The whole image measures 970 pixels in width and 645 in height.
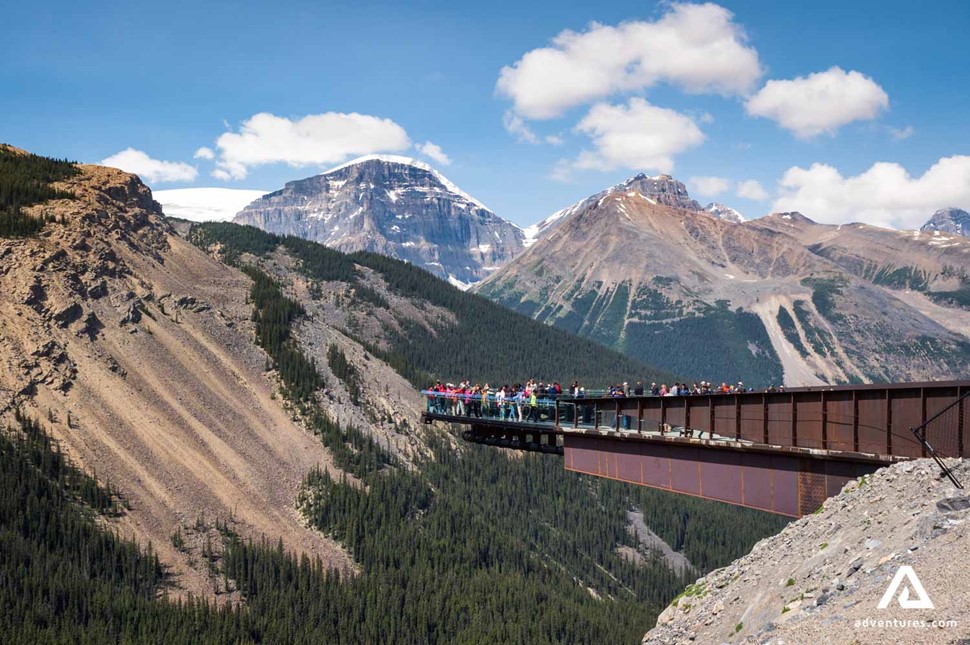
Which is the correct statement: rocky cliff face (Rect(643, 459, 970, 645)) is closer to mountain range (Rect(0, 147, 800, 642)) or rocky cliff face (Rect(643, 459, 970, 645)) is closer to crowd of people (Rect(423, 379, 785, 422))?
crowd of people (Rect(423, 379, 785, 422))

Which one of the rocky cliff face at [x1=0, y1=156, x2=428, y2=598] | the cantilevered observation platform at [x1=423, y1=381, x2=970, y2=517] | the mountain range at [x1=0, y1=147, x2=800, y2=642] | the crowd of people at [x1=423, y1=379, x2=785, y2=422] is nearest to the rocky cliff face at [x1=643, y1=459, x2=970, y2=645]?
the cantilevered observation platform at [x1=423, y1=381, x2=970, y2=517]

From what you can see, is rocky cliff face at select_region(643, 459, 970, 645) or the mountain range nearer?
rocky cliff face at select_region(643, 459, 970, 645)

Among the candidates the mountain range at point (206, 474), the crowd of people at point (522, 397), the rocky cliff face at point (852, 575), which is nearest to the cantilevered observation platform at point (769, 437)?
the rocky cliff face at point (852, 575)

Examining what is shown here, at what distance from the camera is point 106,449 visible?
96.4m

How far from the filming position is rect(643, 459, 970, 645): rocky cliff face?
21625 millimetres

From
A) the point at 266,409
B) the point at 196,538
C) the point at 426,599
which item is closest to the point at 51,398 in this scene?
the point at 196,538

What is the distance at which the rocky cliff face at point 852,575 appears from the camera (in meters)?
21.6

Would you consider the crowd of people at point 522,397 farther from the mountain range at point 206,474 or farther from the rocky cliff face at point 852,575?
the mountain range at point 206,474

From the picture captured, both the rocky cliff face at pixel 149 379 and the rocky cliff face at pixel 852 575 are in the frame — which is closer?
the rocky cliff face at pixel 852 575

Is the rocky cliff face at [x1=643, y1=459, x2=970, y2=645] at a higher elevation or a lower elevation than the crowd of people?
lower

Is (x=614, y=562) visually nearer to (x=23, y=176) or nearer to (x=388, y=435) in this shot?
(x=388, y=435)

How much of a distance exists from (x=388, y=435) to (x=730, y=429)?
109m

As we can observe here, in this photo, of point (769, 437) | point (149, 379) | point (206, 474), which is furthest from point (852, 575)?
point (149, 379)

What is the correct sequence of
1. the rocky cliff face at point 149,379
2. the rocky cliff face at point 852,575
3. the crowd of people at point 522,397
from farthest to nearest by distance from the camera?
1. the rocky cliff face at point 149,379
2. the crowd of people at point 522,397
3. the rocky cliff face at point 852,575
